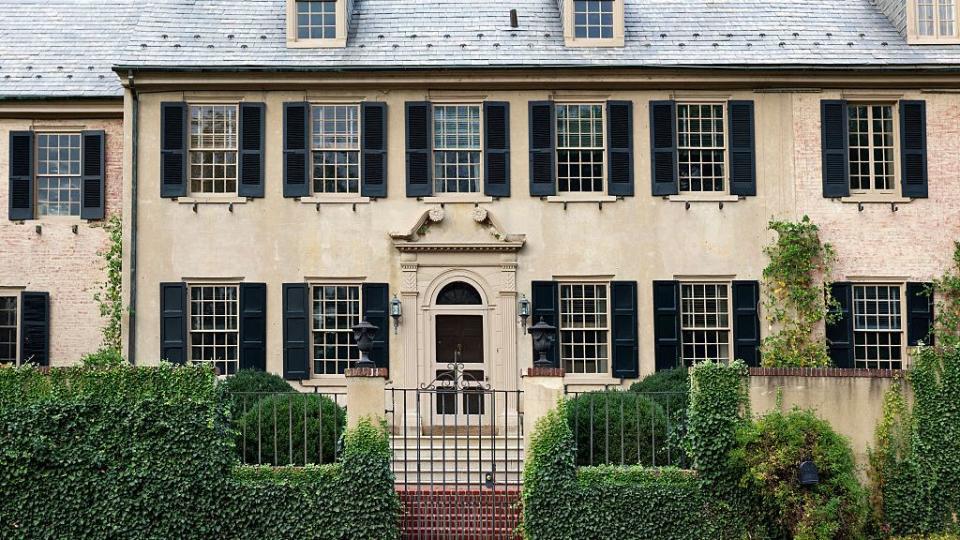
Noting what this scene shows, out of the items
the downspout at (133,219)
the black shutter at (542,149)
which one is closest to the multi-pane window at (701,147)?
the black shutter at (542,149)

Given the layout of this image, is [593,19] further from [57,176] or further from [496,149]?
[57,176]

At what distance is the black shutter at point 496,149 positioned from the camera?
763 inches

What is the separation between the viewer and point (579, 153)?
19562 millimetres

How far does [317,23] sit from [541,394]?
9.56 metres

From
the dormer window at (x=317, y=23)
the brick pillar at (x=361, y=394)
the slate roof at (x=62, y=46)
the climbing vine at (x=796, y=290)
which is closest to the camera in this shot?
the brick pillar at (x=361, y=394)

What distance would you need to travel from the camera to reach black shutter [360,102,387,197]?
19344 millimetres

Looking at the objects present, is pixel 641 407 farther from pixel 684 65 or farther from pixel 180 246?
pixel 180 246

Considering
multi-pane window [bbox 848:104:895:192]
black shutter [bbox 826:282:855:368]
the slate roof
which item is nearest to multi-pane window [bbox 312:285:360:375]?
the slate roof

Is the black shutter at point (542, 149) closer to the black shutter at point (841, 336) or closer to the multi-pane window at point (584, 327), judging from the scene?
the multi-pane window at point (584, 327)

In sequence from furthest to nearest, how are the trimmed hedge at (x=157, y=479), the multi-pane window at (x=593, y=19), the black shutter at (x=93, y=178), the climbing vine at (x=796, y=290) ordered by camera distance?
the black shutter at (x=93, y=178) → the multi-pane window at (x=593, y=19) → the climbing vine at (x=796, y=290) → the trimmed hedge at (x=157, y=479)

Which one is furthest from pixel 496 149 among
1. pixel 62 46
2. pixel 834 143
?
pixel 62 46

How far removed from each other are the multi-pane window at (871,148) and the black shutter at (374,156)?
8.30m

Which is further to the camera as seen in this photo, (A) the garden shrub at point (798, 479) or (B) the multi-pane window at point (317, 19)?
(B) the multi-pane window at point (317, 19)

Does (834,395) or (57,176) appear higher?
(57,176)
